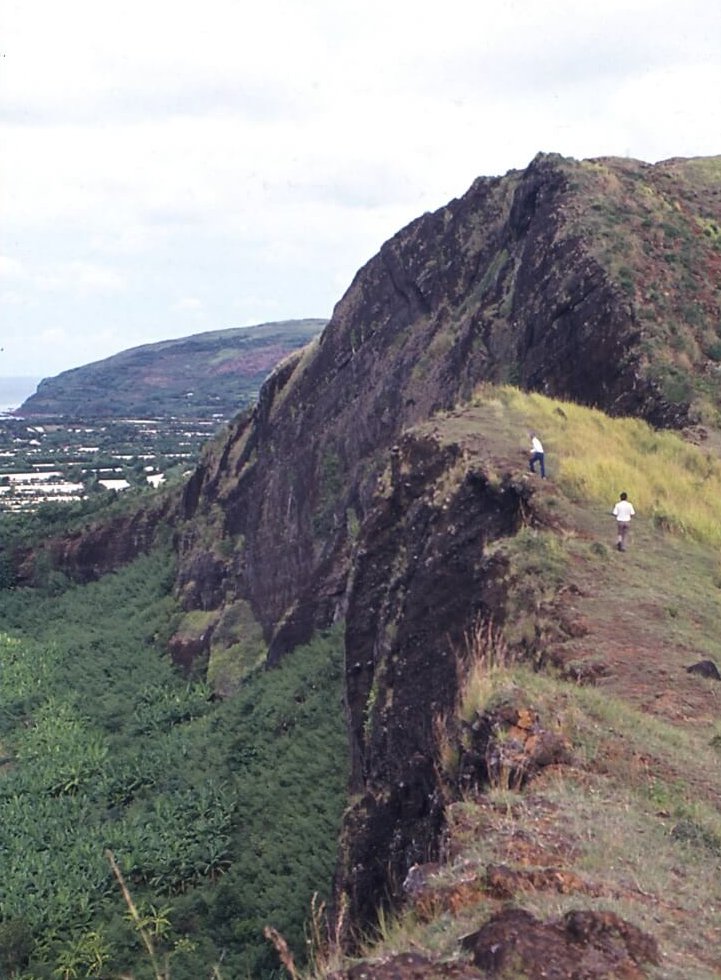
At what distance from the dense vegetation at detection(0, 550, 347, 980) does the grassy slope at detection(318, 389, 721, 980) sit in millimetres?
5869

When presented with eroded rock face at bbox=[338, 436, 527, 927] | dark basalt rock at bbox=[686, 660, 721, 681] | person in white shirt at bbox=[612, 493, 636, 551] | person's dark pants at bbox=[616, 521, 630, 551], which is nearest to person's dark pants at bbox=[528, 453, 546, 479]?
eroded rock face at bbox=[338, 436, 527, 927]

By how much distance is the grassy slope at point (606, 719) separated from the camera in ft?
16.5

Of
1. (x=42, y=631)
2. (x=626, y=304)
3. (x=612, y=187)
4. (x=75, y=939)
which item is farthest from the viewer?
(x=42, y=631)

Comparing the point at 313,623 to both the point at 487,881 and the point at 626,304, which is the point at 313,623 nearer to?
the point at 626,304

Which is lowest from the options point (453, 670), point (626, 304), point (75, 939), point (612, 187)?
point (75, 939)

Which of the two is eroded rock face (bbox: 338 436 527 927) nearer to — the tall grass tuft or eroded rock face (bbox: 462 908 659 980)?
the tall grass tuft

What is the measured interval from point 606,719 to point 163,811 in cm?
1472

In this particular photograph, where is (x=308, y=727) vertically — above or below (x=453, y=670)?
below

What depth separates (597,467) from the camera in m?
13.6

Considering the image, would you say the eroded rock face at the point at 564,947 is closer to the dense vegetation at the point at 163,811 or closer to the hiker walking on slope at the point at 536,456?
the dense vegetation at the point at 163,811

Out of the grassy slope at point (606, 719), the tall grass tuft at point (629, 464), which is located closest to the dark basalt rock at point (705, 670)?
the grassy slope at point (606, 719)

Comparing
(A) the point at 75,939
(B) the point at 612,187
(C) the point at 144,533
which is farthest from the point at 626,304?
(C) the point at 144,533

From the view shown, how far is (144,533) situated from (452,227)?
1857 cm

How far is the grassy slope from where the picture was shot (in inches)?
198
